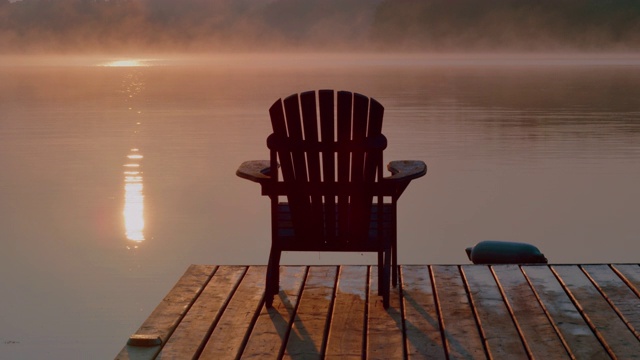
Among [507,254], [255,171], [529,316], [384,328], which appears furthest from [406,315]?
[507,254]

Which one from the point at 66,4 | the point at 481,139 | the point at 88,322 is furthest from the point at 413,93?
the point at 66,4

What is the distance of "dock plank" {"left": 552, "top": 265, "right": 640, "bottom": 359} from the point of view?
3.78 meters

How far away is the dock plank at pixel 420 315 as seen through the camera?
3.78m

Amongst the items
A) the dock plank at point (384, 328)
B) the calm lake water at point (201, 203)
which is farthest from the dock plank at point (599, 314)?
the calm lake water at point (201, 203)

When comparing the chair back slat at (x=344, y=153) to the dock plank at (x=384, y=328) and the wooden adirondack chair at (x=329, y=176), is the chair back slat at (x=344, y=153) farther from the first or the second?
the dock plank at (x=384, y=328)

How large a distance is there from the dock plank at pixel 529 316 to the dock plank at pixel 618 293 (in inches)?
12.2

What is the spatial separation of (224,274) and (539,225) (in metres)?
4.94

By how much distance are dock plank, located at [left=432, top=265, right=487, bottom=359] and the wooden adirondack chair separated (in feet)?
0.94

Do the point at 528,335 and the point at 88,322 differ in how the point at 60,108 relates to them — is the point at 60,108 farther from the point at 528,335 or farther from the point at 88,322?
the point at 528,335

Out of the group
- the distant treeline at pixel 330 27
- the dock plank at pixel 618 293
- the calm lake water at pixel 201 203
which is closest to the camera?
the dock plank at pixel 618 293

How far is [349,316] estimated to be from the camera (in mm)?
4219

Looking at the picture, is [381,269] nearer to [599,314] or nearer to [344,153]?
[344,153]

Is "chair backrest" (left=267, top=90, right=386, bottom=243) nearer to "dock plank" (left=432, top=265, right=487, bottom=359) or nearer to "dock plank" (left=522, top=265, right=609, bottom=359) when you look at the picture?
"dock plank" (left=432, top=265, right=487, bottom=359)

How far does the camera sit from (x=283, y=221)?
4668mm
